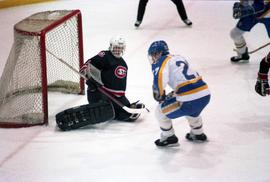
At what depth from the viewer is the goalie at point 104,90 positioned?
11.7 ft

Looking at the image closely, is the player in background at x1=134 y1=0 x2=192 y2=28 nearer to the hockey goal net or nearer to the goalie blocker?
the hockey goal net

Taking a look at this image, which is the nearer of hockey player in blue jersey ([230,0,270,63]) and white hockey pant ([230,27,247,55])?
hockey player in blue jersey ([230,0,270,63])

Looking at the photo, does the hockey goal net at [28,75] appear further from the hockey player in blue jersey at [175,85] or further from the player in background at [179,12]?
the player in background at [179,12]

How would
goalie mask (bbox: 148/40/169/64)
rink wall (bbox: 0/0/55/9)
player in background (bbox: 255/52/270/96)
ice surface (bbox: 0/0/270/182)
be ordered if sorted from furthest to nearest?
rink wall (bbox: 0/0/55/9)
player in background (bbox: 255/52/270/96)
goalie mask (bbox: 148/40/169/64)
ice surface (bbox: 0/0/270/182)

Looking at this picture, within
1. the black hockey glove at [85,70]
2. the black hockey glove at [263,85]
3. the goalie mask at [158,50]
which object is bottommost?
the black hockey glove at [263,85]

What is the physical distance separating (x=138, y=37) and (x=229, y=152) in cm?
242

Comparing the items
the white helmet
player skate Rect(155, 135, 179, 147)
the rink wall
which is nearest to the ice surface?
player skate Rect(155, 135, 179, 147)

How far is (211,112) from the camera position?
12.7 feet

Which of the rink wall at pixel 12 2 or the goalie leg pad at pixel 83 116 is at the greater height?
the goalie leg pad at pixel 83 116

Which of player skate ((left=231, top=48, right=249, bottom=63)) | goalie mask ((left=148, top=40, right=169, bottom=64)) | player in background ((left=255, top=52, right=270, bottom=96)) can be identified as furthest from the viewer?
player skate ((left=231, top=48, right=249, bottom=63))

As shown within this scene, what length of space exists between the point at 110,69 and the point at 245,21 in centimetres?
141

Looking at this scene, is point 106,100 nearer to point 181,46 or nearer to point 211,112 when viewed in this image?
point 211,112

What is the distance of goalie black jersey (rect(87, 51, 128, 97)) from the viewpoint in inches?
143

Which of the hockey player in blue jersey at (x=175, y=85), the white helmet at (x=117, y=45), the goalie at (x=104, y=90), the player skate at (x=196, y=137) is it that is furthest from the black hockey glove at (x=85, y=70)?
the player skate at (x=196, y=137)
